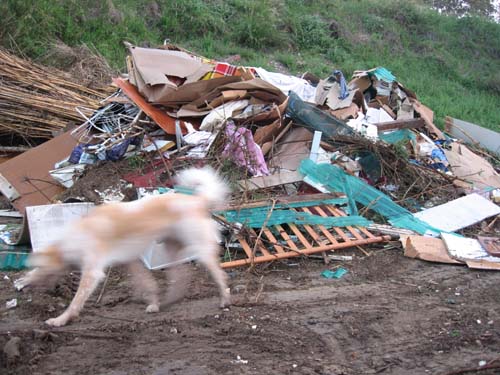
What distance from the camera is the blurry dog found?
3.85 metres

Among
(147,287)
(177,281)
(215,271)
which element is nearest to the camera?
(215,271)

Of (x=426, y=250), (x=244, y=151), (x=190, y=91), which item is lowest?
(x=426, y=250)

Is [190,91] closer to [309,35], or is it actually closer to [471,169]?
[471,169]

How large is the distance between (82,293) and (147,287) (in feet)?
2.83

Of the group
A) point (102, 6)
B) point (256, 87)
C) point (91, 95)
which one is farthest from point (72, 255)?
point (102, 6)

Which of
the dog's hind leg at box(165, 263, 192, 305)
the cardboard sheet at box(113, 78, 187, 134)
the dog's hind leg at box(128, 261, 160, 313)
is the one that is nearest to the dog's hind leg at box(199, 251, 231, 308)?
the dog's hind leg at box(165, 263, 192, 305)

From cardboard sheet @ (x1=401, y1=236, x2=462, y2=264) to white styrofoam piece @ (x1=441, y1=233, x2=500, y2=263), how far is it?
0.21ft

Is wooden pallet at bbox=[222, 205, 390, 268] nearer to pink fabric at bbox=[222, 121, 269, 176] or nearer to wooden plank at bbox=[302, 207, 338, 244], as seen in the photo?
wooden plank at bbox=[302, 207, 338, 244]

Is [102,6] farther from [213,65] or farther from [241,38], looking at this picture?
[213,65]

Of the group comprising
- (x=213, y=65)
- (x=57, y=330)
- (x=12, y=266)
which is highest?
(x=213, y=65)

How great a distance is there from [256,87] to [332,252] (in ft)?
8.42

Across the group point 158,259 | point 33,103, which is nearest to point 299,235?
point 158,259

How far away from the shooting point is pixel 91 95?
29.5 ft

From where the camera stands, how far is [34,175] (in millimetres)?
7031
